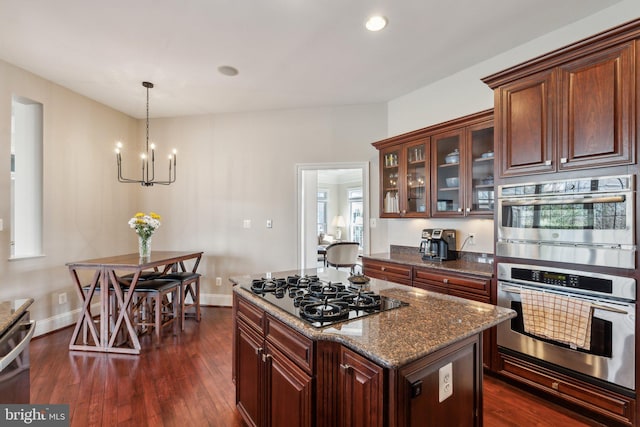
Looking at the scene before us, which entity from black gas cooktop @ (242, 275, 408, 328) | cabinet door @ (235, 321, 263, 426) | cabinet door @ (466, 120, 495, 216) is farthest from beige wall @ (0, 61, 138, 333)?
cabinet door @ (466, 120, 495, 216)

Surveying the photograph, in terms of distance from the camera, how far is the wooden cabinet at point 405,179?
11.0 ft

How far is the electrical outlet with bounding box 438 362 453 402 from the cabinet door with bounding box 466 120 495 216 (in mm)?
1961

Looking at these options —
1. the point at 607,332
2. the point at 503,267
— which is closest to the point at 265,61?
the point at 503,267

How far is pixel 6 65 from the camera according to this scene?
119 inches

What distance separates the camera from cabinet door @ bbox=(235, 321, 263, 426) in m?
1.61

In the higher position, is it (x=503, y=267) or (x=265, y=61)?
(x=265, y=61)

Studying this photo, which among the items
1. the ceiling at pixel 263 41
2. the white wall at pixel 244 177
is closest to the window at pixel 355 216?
the white wall at pixel 244 177

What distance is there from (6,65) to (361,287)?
4023 millimetres

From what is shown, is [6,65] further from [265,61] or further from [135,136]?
[265,61]

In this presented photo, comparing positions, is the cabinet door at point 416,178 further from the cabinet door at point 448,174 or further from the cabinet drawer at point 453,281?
the cabinet drawer at point 453,281

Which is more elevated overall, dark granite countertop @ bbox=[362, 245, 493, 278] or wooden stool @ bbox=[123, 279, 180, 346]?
dark granite countertop @ bbox=[362, 245, 493, 278]

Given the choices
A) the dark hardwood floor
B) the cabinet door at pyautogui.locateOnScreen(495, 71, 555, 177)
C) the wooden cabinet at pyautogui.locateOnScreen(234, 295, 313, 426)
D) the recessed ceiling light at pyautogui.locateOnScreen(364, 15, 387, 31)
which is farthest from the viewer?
the recessed ceiling light at pyautogui.locateOnScreen(364, 15, 387, 31)

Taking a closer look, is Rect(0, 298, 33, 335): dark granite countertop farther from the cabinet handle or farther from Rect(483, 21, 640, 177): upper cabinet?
Rect(483, 21, 640, 177): upper cabinet

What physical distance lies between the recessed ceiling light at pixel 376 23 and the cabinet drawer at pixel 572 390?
271cm
